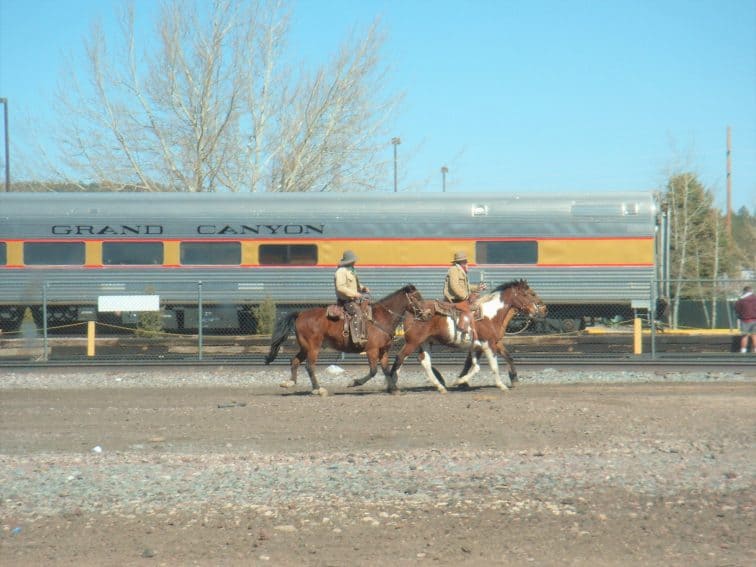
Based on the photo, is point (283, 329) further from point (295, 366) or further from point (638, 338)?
point (638, 338)

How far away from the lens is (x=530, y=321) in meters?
26.0

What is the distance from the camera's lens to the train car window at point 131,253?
2698cm

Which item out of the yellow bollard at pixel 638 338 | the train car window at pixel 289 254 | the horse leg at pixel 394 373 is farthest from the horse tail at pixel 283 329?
the train car window at pixel 289 254

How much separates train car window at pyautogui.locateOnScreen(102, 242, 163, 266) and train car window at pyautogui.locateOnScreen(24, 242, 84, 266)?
0.68m

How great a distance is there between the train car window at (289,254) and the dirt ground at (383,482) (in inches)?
497

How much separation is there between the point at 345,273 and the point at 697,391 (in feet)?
18.9

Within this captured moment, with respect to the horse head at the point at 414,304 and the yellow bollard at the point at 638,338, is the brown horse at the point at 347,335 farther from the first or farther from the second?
the yellow bollard at the point at 638,338

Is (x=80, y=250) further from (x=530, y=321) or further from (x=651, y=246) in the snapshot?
(x=651, y=246)

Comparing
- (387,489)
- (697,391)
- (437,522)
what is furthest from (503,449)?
(697,391)

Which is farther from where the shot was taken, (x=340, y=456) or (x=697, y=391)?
(x=697, y=391)

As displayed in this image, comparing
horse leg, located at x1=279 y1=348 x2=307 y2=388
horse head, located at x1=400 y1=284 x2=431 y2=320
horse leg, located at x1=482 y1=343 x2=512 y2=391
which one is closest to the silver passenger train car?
horse leg, located at x1=482 y1=343 x2=512 y2=391

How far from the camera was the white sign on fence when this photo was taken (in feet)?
75.0

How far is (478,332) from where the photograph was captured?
Answer: 15820mm

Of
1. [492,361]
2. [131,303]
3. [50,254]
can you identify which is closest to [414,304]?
[492,361]
